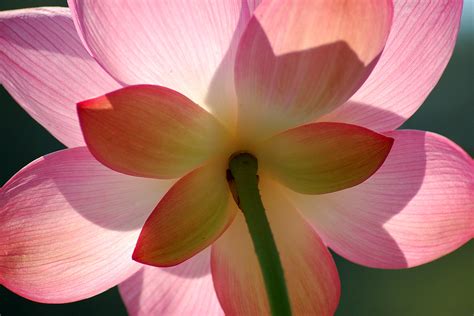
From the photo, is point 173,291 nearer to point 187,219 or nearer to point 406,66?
point 187,219

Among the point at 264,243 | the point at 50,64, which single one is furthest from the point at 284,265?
the point at 50,64

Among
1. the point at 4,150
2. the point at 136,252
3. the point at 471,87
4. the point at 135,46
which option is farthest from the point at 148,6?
the point at 471,87

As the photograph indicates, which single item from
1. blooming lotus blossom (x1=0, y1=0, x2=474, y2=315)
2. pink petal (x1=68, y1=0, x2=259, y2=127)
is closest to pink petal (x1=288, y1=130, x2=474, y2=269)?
blooming lotus blossom (x1=0, y1=0, x2=474, y2=315)

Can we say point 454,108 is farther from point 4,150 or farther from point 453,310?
point 4,150

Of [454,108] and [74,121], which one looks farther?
[454,108]

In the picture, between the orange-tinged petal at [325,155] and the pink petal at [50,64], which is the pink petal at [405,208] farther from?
the pink petal at [50,64]

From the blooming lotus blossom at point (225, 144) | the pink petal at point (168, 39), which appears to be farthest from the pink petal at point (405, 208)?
the pink petal at point (168, 39)
